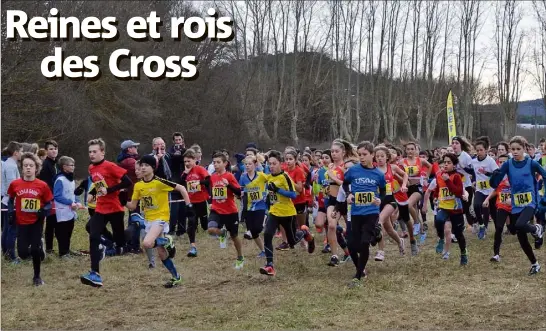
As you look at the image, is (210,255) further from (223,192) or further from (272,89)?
(272,89)

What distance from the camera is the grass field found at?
6672 millimetres

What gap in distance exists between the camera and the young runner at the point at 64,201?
10673 millimetres

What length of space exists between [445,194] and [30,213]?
6.42 meters

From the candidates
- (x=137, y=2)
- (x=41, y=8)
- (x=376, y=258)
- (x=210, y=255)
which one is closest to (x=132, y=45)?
(x=137, y=2)

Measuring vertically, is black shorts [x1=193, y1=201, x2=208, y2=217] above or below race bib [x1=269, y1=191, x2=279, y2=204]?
below

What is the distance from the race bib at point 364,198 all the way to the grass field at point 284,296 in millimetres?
1100

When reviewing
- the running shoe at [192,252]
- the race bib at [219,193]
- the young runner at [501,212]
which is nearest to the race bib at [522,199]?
the young runner at [501,212]

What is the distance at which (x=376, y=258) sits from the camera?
10.3m

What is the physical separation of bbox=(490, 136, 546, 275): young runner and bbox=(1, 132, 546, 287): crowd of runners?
1 centimetres

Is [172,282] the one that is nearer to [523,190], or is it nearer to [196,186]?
[196,186]

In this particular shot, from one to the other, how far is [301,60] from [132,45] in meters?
15.2

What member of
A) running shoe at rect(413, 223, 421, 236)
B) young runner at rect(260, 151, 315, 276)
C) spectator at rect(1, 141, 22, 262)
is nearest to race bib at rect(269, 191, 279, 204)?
young runner at rect(260, 151, 315, 276)

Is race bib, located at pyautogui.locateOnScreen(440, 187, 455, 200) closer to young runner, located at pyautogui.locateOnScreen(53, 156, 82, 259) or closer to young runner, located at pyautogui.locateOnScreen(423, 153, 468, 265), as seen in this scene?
young runner, located at pyautogui.locateOnScreen(423, 153, 468, 265)

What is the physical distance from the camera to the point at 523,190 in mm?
9273
